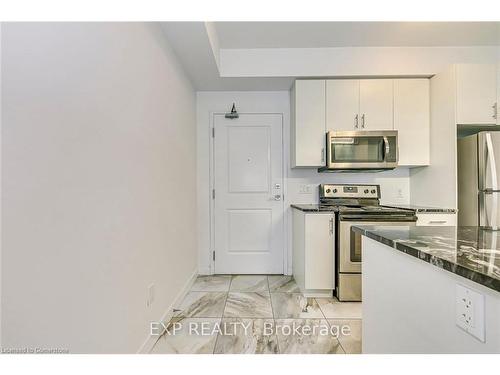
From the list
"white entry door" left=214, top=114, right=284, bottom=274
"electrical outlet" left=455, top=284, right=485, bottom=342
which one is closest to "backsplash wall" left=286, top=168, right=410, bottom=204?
"white entry door" left=214, top=114, right=284, bottom=274

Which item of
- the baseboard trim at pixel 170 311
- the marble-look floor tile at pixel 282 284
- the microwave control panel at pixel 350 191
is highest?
the microwave control panel at pixel 350 191

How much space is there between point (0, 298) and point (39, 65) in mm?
716

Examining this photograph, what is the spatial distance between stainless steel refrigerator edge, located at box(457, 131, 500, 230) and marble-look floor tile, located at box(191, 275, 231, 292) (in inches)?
97.1

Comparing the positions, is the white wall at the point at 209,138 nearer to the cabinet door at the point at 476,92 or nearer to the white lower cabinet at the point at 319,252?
the white lower cabinet at the point at 319,252

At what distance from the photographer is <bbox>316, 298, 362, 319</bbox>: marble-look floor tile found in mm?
2123

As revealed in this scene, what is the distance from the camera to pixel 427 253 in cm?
74

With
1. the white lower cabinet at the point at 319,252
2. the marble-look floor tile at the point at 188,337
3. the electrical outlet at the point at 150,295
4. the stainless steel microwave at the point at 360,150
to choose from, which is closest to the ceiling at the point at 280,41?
the stainless steel microwave at the point at 360,150

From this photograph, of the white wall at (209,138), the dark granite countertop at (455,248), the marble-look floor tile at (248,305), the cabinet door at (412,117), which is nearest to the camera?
the dark granite countertop at (455,248)

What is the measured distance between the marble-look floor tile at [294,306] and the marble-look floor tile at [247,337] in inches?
7.7

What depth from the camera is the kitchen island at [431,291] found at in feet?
1.97

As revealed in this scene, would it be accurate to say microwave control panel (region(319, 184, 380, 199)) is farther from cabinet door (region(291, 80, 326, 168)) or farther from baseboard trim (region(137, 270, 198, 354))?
baseboard trim (region(137, 270, 198, 354))

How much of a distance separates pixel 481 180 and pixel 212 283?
278 cm

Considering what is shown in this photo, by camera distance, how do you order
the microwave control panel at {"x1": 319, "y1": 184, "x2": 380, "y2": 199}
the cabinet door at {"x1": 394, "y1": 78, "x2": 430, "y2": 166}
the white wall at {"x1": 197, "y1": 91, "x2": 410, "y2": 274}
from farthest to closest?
the white wall at {"x1": 197, "y1": 91, "x2": 410, "y2": 274} < the microwave control panel at {"x1": 319, "y1": 184, "x2": 380, "y2": 199} < the cabinet door at {"x1": 394, "y1": 78, "x2": 430, "y2": 166}
